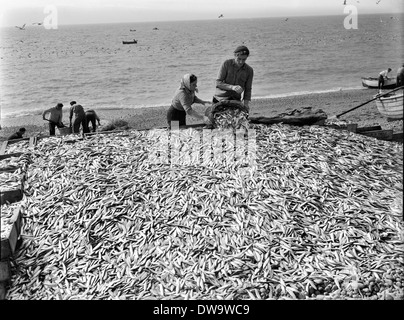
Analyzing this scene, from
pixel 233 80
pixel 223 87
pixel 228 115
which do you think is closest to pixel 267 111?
pixel 233 80

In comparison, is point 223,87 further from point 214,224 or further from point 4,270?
point 4,270

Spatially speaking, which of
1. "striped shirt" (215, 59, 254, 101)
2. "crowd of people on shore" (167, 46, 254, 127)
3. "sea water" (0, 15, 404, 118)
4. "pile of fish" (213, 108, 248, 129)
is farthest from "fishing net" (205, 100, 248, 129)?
"sea water" (0, 15, 404, 118)

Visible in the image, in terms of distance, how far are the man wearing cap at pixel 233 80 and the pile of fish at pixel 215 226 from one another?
1336mm

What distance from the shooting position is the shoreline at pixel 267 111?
2055 centimetres

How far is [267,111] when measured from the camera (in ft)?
79.2

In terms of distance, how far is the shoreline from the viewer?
67.4 ft

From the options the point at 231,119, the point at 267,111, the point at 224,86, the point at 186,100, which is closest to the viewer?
the point at 231,119

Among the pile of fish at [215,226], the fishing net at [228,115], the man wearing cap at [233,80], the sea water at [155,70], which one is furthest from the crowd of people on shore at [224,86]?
the sea water at [155,70]

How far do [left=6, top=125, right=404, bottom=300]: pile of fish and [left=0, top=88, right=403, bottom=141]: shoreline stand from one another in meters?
13.2

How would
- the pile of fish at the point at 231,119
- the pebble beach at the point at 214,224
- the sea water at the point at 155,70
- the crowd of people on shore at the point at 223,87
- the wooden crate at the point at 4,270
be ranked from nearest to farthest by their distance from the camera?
the pebble beach at the point at 214,224
the wooden crate at the point at 4,270
the pile of fish at the point at 231,119
the crowd of people on shore at the point at 223,87
the sea water at the point at 155,70

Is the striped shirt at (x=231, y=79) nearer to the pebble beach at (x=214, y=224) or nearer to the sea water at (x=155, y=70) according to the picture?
the pebble beach at (x=214, y=224)

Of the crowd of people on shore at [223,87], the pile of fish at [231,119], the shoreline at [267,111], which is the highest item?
the crowd of people on shore at [223,87]

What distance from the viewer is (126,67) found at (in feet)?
165

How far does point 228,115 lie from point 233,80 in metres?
1.03
